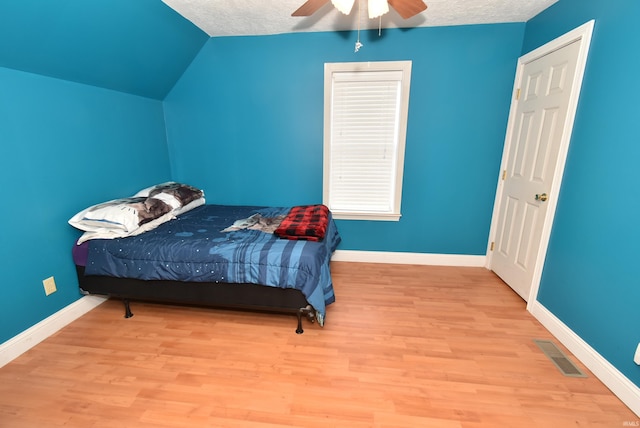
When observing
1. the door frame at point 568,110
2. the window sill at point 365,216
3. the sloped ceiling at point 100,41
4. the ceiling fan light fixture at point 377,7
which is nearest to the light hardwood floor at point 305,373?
the door frame at point 568,110

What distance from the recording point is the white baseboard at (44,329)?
182 centimetres

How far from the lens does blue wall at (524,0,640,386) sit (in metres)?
1.60

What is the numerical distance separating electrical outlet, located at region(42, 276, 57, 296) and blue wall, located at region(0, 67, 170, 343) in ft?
0.10

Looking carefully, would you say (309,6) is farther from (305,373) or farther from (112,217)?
(305,373)

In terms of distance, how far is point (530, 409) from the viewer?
151 cm

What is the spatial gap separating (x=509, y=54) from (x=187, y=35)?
3.21m

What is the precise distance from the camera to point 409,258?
326 cm

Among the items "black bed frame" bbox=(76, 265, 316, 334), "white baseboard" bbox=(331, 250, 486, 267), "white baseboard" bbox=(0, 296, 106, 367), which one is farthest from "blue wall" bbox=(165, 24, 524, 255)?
"white baseboard" bbox=(0, 296, 106, 367)

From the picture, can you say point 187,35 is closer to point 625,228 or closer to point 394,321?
point 394,321

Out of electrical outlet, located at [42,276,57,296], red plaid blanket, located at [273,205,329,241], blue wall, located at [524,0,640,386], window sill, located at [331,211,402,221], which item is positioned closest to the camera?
blue wall, located at [524,0,640,386]

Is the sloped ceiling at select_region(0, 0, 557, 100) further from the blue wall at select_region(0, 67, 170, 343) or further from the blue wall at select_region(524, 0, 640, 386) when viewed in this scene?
the blue wall at select_region(524, 0, 640, 386)

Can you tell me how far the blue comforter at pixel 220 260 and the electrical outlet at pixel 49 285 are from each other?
213 mm

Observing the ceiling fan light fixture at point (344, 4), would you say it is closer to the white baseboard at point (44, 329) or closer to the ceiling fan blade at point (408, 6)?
the ceiling fan blade at point (408, 6)

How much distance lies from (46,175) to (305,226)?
6.57ft
